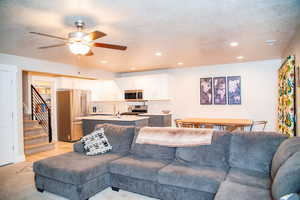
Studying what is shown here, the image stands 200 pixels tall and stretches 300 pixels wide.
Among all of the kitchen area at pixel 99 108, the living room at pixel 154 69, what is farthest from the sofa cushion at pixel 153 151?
the kitchen area at pixel 99 108

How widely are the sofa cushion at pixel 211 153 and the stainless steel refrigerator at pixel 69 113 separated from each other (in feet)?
15.7

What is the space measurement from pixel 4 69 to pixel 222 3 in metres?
4.57

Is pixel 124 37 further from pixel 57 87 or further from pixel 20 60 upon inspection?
pixel 57 87

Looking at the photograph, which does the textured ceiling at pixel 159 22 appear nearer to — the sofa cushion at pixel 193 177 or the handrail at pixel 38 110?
the sofa cushion at pixel 193 177

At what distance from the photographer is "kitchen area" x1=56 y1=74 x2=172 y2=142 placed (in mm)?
6238

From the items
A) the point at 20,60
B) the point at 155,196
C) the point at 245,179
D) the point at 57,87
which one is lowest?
the point at 155,196

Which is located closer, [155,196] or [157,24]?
[155,196]

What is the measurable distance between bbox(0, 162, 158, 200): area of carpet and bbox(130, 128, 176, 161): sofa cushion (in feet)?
1.89

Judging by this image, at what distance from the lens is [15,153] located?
14.6 ft

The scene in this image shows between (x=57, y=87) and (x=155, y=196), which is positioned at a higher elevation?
(x=57, y=87)

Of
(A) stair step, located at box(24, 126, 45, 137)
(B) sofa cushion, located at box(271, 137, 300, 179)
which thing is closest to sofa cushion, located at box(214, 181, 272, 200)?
(B) sofa cushion, located at box(271, 137, 300, 179)

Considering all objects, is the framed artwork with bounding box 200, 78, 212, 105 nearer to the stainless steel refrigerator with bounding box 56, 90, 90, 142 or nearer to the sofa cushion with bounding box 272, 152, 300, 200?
the stainless steel refrigerator with bounding box 56, 90, 90, 142

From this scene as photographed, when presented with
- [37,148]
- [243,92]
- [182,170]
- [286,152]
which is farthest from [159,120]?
[286,152]

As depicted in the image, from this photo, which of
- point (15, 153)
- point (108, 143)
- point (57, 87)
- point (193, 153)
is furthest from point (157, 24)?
point (57, 87)
